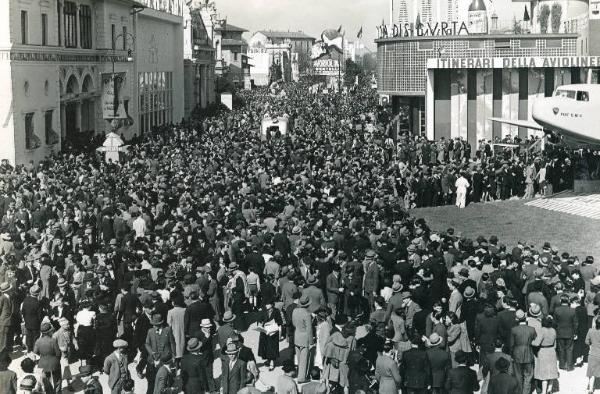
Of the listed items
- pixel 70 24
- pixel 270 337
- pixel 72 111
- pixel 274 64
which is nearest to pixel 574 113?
pixel 270 337

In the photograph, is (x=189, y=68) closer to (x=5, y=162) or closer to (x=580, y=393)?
(x=5, y=162)

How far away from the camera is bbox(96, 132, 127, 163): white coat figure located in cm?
3334

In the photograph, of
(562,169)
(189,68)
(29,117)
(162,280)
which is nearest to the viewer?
(162,280)

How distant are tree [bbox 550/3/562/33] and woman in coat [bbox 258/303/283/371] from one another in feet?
204

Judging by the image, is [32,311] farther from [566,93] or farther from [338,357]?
[566,93]

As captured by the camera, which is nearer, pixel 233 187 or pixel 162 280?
pixel 162 280

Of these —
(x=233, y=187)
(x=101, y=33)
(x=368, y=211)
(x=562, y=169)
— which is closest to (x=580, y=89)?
(x=562, y=169)

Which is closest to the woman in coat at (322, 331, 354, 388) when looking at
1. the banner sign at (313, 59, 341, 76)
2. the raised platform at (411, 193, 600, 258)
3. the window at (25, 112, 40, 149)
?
the raised platform at (411, 193, 600, 258)

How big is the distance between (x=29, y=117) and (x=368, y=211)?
2015cm

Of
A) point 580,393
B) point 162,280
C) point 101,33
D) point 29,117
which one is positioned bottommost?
point 580,393

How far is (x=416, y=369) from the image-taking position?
12188 millimetres

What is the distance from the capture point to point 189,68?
261ft

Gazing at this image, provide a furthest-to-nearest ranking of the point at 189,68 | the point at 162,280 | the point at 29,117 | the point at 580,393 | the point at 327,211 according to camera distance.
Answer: the point at 189,68 < the point at 29,117 < the point at 327,211 < the point at 162,280 < the point at 580,393

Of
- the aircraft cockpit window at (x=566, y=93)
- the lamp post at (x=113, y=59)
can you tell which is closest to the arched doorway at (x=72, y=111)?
the lamp post at (x=113, y=59)
